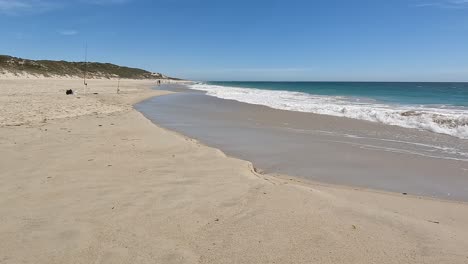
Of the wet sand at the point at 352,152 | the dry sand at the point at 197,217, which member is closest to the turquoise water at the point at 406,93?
the wet sand at the point at 352,152

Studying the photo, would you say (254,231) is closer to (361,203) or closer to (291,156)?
(361,203)

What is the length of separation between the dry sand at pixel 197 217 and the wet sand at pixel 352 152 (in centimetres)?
83

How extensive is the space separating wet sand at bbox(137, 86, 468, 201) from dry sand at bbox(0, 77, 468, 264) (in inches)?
32.8

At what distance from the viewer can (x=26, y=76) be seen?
5256 cm

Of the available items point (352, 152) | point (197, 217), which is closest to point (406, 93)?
point (352, 152)

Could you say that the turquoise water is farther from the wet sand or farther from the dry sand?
the dry sand

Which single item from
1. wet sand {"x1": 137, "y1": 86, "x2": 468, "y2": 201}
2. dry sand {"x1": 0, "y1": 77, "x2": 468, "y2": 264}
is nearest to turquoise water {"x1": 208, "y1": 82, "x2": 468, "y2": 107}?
wet sand {"x1": 137, "y1": 86, "x2": 468, "y2": 201}

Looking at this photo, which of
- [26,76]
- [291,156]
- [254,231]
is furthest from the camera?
[26,76]

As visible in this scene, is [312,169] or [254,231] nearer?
[254,231]

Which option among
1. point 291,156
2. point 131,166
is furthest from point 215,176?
point 291,156

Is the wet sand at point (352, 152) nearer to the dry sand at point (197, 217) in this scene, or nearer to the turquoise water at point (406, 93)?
the dry sand at point (197, 217)

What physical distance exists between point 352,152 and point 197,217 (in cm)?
563

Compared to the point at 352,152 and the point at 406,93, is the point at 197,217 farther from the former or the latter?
the point at 406,93

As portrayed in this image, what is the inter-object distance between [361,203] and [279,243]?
6.07ft
